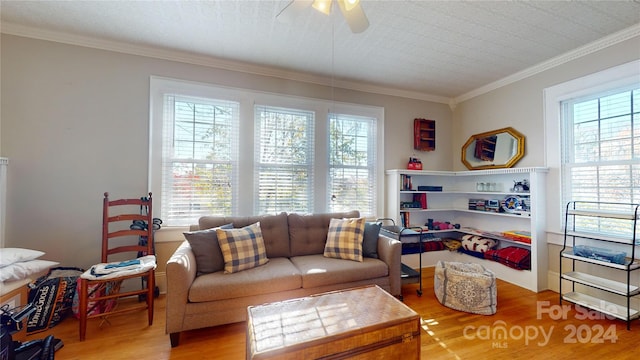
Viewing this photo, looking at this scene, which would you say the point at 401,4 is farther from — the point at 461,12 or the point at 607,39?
the point at 607,39

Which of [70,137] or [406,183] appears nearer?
[70,137]

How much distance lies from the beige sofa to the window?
0.51 meters

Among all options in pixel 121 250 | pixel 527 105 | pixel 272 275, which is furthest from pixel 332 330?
pixel 527 105

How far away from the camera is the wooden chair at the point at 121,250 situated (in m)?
2.01

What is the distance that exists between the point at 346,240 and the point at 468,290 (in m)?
1.21

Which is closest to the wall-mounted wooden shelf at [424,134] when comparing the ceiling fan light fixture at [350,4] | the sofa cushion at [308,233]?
the sofa cushion at [308,233]

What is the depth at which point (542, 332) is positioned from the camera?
2.09 metres

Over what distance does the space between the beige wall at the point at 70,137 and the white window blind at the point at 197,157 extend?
0.75ft

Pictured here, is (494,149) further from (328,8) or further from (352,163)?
(328,8)

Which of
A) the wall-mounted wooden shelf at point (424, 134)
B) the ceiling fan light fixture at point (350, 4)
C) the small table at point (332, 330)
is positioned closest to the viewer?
the small table at point (332, 330)

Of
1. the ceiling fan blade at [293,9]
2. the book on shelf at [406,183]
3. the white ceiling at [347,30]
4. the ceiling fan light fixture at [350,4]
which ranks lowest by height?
the book on shelf at [406,183]

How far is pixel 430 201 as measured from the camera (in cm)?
399

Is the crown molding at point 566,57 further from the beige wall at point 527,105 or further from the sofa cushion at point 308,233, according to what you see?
the sofa cushion at point 308,233

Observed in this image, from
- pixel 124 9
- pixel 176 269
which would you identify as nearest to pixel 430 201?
pixel 176 269
